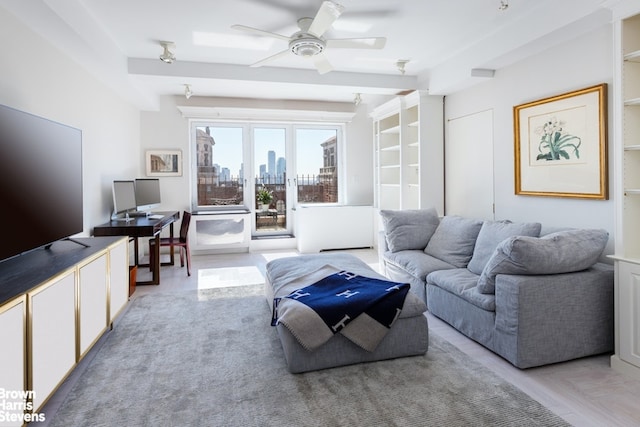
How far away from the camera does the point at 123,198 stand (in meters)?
4.59

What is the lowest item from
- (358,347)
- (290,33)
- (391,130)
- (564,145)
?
(358,347)

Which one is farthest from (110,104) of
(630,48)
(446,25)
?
(630,48)

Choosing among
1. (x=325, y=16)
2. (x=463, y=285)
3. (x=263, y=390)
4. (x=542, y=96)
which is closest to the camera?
(x=263, y=390)

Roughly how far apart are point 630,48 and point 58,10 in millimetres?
3798

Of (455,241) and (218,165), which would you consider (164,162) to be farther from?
(455,241)

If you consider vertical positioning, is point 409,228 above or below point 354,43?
below

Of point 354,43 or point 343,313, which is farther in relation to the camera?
point 354,43

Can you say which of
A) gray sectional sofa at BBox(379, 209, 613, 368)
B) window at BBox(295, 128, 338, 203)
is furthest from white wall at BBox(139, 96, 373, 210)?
gray sectional sofa at BBox(379, 209, 613, 368)

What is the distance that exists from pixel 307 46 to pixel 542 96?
2147mm

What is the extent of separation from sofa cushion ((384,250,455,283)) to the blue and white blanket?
0.88 m

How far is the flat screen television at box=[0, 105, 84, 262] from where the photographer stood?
6.66 ft

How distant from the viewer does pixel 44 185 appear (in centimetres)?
243

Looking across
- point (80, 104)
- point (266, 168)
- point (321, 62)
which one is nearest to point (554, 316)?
point (321, 62)

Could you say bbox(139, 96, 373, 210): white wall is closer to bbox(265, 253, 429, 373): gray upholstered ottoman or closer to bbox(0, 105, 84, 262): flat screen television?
bbox(0, 105, 84, 262): flat screen television
